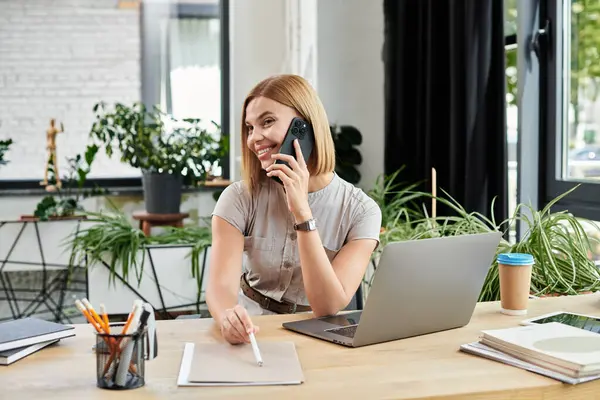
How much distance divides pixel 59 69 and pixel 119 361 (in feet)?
12.2

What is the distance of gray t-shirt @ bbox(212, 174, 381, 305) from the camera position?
6.67ft

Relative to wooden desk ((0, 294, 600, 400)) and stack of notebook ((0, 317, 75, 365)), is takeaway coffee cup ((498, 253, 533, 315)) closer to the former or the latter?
wooden desk ((0, 294, 600, 400))

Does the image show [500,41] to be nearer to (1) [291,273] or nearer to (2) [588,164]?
(2) [588,164]

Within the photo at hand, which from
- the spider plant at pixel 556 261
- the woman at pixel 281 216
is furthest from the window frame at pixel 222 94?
the woman at pixel 281 216

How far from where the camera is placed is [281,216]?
2061 mm

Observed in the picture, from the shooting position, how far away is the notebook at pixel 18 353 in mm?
1368

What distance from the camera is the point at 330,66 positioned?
4.13 metres

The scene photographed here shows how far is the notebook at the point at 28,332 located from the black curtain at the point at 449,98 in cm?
191

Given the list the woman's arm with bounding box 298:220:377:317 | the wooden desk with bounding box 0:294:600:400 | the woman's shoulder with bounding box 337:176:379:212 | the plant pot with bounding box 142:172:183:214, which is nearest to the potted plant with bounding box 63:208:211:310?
the plant pot with bounding box 142:172:183:214

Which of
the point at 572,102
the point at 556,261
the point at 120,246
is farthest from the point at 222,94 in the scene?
the point at 556,261

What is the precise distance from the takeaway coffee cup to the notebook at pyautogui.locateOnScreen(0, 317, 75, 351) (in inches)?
37.6

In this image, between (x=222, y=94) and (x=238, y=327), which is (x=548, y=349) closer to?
(x=238, y=327)

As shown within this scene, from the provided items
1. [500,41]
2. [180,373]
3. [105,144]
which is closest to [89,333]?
[180,373]

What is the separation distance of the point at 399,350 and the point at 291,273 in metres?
0.63
